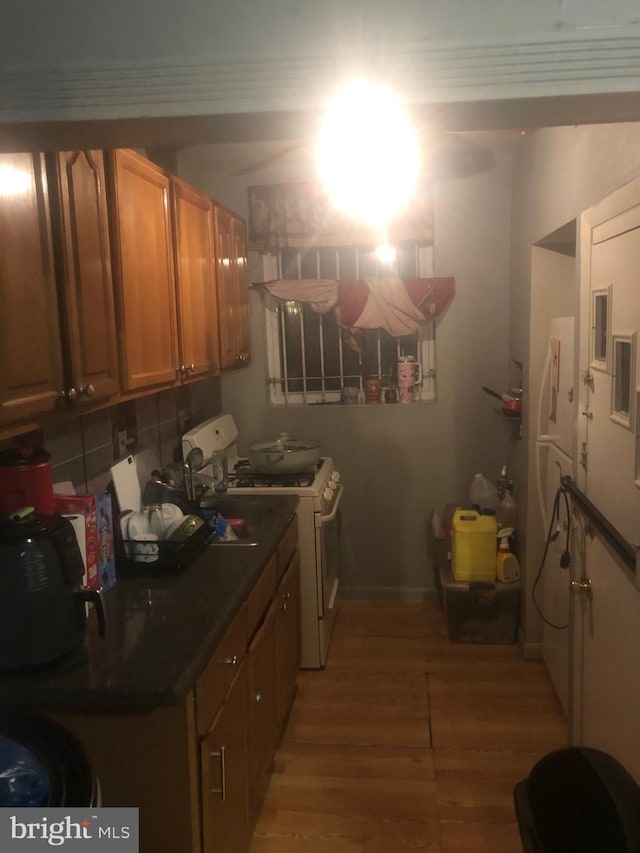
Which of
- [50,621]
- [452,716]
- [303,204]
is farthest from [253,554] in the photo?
[303,204]

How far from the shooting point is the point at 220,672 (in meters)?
1.76

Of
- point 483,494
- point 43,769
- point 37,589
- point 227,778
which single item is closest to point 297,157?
point 483,494

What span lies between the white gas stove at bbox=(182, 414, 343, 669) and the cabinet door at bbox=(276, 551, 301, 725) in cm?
17

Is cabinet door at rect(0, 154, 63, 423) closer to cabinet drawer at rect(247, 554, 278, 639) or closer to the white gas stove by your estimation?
cabinet drawer at rect(247, 554, 278, 639)

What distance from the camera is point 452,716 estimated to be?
2855mm

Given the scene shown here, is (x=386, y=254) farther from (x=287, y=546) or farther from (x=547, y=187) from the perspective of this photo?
(x=287, y=546)

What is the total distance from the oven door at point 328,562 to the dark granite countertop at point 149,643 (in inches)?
35.4

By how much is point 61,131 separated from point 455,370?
3088 millimetres

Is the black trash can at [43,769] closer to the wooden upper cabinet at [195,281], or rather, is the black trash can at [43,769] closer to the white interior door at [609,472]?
the white interior door at [609,472]

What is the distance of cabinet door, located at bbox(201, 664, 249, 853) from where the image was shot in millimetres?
1618

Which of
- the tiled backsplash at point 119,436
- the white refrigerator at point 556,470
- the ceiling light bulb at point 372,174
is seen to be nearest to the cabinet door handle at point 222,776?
the tiled backsplash at point 119,436

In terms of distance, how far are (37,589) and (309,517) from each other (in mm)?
1805

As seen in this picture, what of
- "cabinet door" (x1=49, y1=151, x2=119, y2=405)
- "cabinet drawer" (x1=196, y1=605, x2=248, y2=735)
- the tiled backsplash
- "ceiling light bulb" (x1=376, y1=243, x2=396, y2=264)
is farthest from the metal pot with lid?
"cabinet door" (x1=49, y1=151, x2=119, y2=405)

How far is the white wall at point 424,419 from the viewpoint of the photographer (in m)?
3.69
